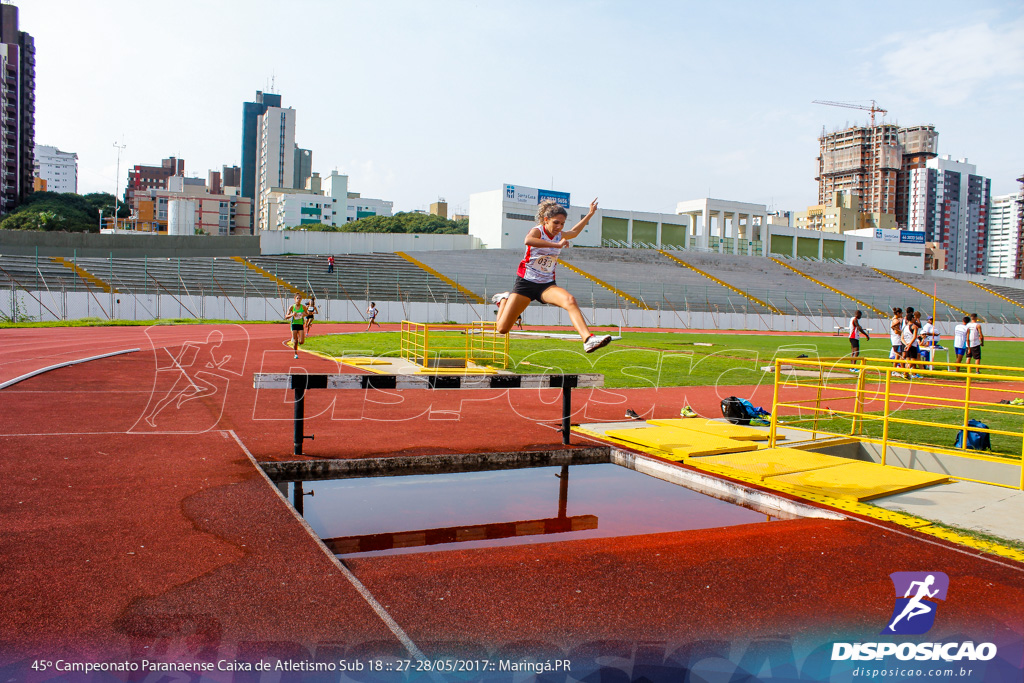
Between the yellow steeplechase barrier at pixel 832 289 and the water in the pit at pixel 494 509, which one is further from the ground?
the yellow steeplechase barrier at pixel 832 289

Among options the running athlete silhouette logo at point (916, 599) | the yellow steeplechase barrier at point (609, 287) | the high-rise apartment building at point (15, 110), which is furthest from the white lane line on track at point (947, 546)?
the high-rise apartment building at point (15, 110)

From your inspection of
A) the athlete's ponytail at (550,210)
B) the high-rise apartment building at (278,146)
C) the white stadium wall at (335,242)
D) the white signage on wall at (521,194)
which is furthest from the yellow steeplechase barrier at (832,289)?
the high-rise apartment building at (278,146)

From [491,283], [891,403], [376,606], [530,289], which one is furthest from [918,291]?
[376,606]

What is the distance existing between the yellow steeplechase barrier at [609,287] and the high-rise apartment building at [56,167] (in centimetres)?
18387

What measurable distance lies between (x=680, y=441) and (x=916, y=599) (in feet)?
17.7

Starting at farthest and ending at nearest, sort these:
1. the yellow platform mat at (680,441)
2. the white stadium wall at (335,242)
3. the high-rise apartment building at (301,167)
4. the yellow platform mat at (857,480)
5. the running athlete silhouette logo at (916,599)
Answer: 1. the high-rise apartment building at (301,167)
2. the white stadium wall at (335,242)
3. the yellow platform mat at (680,441)
4. the yellow platform mat at (857,480)
5. the running athlete silhouette logo at (916,599)

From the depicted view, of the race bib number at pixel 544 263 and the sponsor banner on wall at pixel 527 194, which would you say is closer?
the race bib number at pixel 544 263

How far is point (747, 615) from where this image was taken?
4.41m

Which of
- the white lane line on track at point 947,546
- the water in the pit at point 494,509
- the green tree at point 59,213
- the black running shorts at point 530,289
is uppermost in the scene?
the green tree at point 59,213

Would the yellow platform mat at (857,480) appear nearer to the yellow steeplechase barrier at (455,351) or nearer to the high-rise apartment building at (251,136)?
the yellow steeplechase barrier at (455,351)

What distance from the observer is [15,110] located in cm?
9538

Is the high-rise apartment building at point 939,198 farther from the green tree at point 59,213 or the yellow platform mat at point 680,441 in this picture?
the yellow platform mat at point 680,441

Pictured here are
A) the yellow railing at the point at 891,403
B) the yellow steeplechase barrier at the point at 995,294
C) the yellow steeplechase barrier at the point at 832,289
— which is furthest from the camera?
the yellow steeplechase barrier at the point at 995,294

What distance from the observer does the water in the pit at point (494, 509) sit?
262 inches
